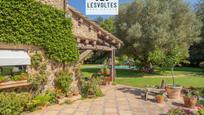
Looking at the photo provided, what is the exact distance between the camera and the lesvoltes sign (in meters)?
15.1

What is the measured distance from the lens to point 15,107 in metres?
11.2

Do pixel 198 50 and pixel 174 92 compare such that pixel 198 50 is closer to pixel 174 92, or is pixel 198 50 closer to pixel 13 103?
pixel 174 92

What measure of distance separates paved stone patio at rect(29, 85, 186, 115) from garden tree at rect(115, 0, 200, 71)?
49.9ft

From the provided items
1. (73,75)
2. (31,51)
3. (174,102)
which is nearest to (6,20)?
(31,51)

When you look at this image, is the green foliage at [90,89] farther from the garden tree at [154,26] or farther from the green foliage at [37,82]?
the garden tree at [154,26]

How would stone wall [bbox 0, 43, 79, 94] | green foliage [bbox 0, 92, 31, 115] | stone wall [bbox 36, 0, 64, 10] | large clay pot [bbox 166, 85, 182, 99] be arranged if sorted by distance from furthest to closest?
large clay pot [bbox 166, 85, 182, 99], stone wall [bbox 36, 0, 64, 10], stone wall [bbox 0, 43, 79, 94], green foliage [bbox 0, 92, 31, 115]

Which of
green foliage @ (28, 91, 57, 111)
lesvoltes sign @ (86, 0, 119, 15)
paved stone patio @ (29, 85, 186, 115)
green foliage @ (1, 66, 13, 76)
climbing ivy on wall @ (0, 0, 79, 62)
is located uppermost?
lesvoltes sign @ (86, 0, 119, 15)

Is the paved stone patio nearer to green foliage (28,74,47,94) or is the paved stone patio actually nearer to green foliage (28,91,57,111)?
green foliage (28,91,57,111)

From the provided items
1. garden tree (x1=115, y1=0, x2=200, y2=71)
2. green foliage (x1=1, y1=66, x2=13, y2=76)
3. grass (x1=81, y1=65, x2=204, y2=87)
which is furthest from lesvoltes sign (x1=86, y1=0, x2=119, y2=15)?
garden tree (x1=115, y1=0, x2=200, y2=71)

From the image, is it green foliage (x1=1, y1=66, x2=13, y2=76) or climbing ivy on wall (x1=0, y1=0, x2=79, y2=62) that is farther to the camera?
green foliage (x1=1, y1=66, x2=13, y2=76)

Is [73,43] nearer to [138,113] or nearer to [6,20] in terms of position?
[6,20]

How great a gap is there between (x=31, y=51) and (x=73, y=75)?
4.13 m

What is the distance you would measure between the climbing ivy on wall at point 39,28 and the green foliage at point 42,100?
84.8 inches

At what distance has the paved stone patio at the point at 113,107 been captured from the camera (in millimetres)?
12506
